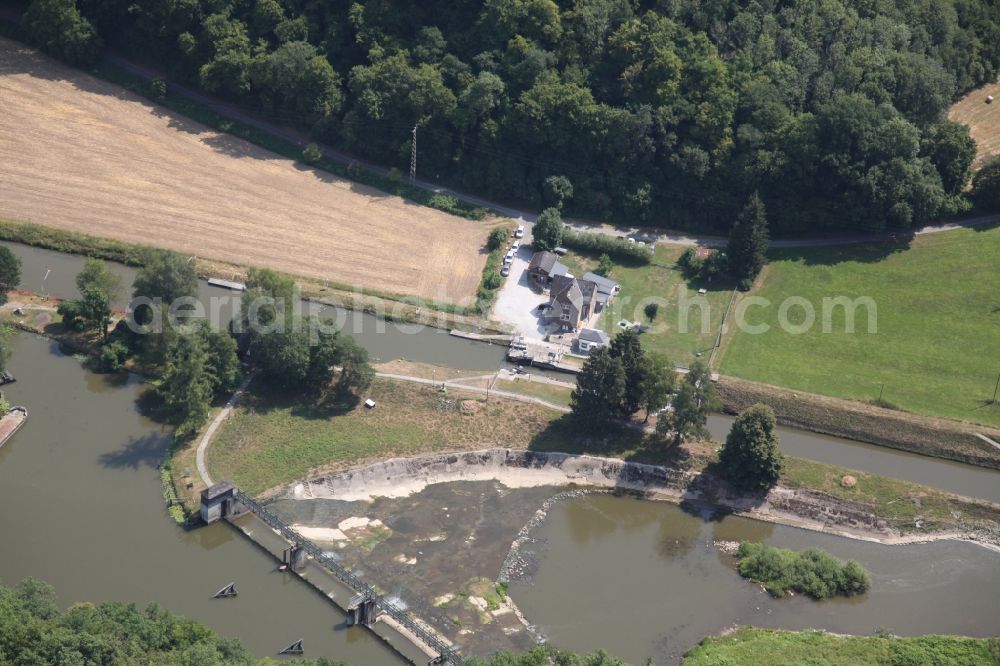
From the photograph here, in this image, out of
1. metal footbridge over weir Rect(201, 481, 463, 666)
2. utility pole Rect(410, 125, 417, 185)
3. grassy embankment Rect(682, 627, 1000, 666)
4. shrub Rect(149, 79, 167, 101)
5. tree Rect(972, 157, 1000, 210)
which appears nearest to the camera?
grassy embankment Rect(682, 627, 1000, 666)

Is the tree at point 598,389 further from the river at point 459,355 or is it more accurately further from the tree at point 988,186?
the tree at point 988,186

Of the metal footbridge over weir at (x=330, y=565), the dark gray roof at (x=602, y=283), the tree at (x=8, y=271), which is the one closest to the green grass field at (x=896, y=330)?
the dark gray roof at (x=602, y=283)

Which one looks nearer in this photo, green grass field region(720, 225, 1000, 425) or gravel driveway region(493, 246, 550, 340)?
green grass field region(720, 225, 1000, 425)

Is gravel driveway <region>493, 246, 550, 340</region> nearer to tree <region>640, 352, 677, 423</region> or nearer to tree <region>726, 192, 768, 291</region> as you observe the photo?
tree <region>640, 352, 677, 423</region>

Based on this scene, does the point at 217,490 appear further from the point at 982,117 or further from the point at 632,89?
the point at 982,117

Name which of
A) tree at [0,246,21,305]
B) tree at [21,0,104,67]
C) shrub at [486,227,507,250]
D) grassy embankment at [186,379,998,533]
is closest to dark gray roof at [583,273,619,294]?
shrub at [486,227,507,250]

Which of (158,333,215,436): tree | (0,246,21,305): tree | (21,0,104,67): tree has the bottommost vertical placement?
(158,333,215,436): tree

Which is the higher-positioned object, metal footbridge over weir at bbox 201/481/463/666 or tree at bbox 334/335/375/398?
tree at bbox 334/335/375/398

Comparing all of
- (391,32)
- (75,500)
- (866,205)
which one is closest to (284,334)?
(75,500)

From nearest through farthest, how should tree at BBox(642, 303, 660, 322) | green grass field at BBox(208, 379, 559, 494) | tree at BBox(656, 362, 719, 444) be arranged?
green grass field at BBox(208, 379, 559, 494) → tree at BBox(656, 362, 719, 444) → tree at BBox(642, 303, 660, 322)
